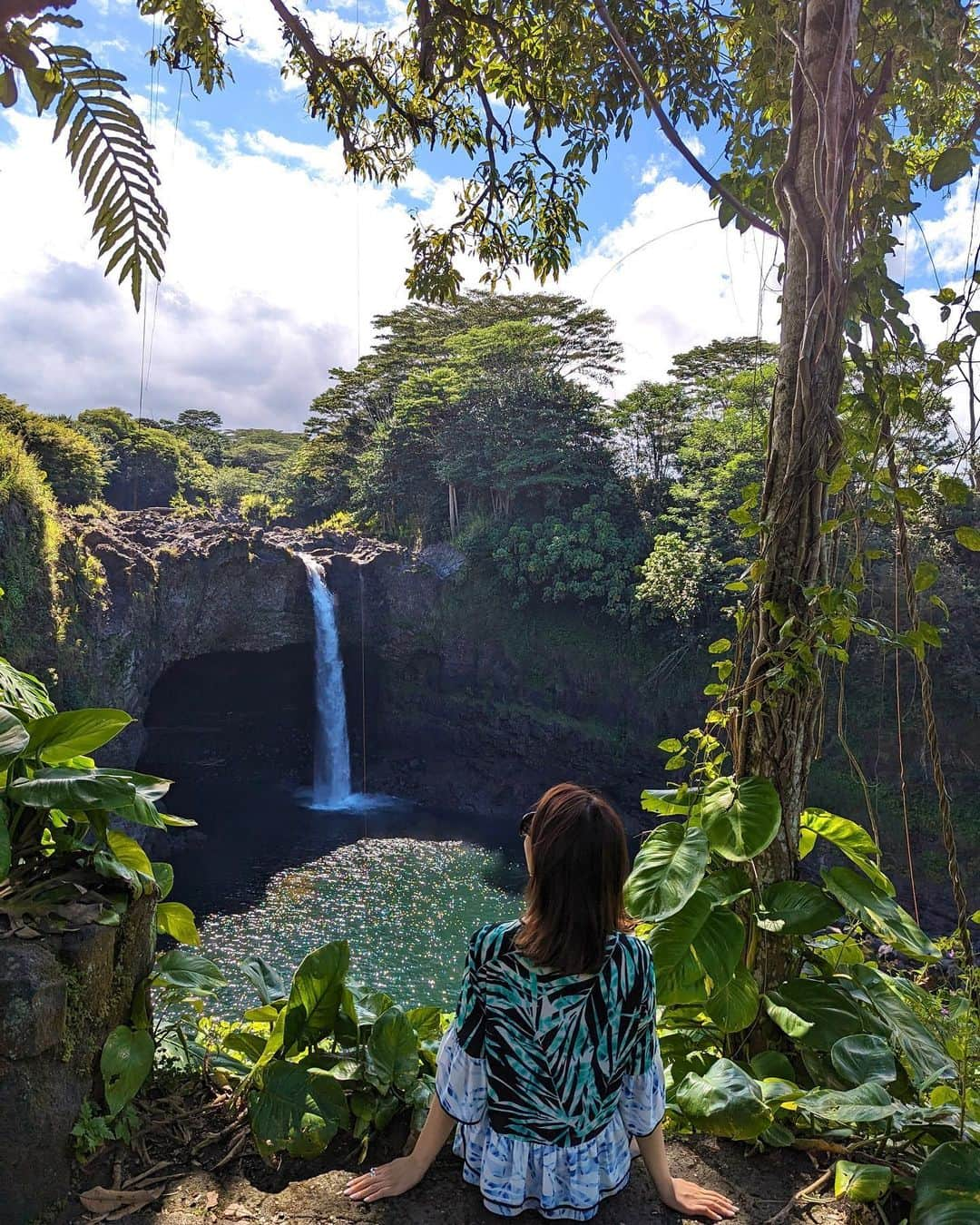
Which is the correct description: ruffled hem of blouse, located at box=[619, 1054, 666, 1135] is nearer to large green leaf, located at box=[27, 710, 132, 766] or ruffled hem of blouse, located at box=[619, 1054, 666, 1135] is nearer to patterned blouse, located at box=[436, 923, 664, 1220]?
patterned blouse, located at box=[436, 923, 664, 1220]

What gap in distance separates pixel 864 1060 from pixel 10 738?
145 centimetres

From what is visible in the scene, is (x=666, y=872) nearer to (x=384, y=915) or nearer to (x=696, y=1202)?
(x=696, y=1202)

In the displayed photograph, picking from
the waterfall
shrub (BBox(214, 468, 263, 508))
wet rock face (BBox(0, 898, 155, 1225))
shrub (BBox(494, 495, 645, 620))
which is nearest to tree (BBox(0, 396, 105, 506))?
the waterfall

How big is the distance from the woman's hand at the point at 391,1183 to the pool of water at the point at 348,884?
6015mm

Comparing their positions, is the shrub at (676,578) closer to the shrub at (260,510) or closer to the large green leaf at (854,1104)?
the shrub at (260,510)

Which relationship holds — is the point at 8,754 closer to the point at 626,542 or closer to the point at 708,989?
the point at 708,989

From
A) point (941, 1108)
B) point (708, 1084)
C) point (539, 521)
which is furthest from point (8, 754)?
point (539, 521)

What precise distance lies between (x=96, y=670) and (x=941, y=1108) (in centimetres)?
1054

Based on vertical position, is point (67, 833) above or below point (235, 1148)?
above

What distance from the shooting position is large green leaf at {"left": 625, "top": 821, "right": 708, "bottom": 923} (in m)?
1.35

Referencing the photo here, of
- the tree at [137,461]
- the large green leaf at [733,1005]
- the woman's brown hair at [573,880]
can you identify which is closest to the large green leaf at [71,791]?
the woman's brown hair at [573,880]

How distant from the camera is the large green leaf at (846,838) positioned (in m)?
1.59

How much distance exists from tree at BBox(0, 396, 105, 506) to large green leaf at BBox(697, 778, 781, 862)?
498 inches

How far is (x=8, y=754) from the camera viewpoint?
4.02ft
